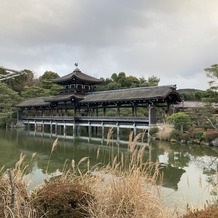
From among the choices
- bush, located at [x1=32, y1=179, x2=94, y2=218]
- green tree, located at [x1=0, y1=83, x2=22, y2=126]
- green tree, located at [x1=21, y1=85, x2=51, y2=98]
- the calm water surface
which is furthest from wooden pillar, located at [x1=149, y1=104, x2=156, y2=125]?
green tree, located at [x1=21, y1=85, x2=51, y2=98]

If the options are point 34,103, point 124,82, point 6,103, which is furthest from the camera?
point 124,82

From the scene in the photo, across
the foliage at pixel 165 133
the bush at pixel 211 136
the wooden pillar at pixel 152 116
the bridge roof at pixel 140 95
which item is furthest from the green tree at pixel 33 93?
the bush at pixel 211 136

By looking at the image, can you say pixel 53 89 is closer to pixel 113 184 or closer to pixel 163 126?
pixel 163 126

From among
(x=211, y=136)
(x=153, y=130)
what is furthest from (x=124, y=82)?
(x=211, y=136)

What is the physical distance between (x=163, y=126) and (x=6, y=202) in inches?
590

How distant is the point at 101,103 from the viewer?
2214 centimetres

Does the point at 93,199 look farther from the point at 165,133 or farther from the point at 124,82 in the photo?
the point at 124,82

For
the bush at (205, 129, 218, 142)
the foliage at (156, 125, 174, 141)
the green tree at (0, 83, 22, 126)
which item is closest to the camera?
the bush at (205, 129, 218, 142)

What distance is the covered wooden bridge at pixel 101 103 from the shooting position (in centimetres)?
1834

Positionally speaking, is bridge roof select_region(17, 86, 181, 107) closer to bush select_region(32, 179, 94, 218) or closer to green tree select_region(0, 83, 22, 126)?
green tree select_region(0, 83, 22, 126)

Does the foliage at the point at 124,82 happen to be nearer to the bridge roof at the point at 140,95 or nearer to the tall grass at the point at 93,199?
the bridge roof at the point at 140,95

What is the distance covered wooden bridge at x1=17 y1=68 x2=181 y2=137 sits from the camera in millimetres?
18344

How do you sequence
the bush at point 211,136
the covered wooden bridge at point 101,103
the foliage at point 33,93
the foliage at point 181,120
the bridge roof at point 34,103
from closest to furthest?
the bush at point 211,136, the foliage at point 181,120, the covered wooden bridge at point 101,103, the bridge roof at point 34,103, the foliage at point 33,93

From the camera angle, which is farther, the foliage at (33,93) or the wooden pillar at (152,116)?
the foliage at (33,93)
